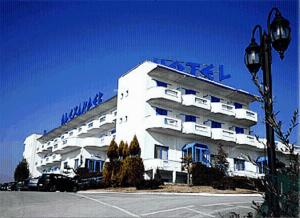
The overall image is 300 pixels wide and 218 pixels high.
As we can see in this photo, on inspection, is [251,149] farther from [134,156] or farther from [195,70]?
[134,156]

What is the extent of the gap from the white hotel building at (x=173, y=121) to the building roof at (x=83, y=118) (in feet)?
0.59

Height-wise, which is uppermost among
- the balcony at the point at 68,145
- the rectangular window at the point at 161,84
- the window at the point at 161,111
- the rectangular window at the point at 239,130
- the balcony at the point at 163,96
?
the rectangular window at the point at 161,84

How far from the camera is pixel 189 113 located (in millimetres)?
34562

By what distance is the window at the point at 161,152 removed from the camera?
3134 cm

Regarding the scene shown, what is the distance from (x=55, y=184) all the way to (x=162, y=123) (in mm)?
9606

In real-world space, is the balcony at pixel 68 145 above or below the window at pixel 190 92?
below

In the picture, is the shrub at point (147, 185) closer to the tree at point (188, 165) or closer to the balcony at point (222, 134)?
the tree at point (188, 165)

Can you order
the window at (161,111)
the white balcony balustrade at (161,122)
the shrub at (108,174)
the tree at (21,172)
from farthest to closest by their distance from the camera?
the tree at (21,172) → the window at (161,111) → the white balcony balustrade at (161,122) → the shrub at (108,174)

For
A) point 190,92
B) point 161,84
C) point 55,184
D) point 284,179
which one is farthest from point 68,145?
point 284,179

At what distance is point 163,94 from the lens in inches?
1224

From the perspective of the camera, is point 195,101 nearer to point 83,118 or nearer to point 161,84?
point 161,84

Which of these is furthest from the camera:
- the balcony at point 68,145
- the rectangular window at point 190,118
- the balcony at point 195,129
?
the balcony at point 68,145

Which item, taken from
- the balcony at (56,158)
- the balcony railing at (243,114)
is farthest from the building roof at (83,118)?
the balcony railing at (243,114)

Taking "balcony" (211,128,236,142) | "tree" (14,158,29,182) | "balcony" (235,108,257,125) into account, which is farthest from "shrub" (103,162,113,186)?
"tree" (14,158,29,182)
